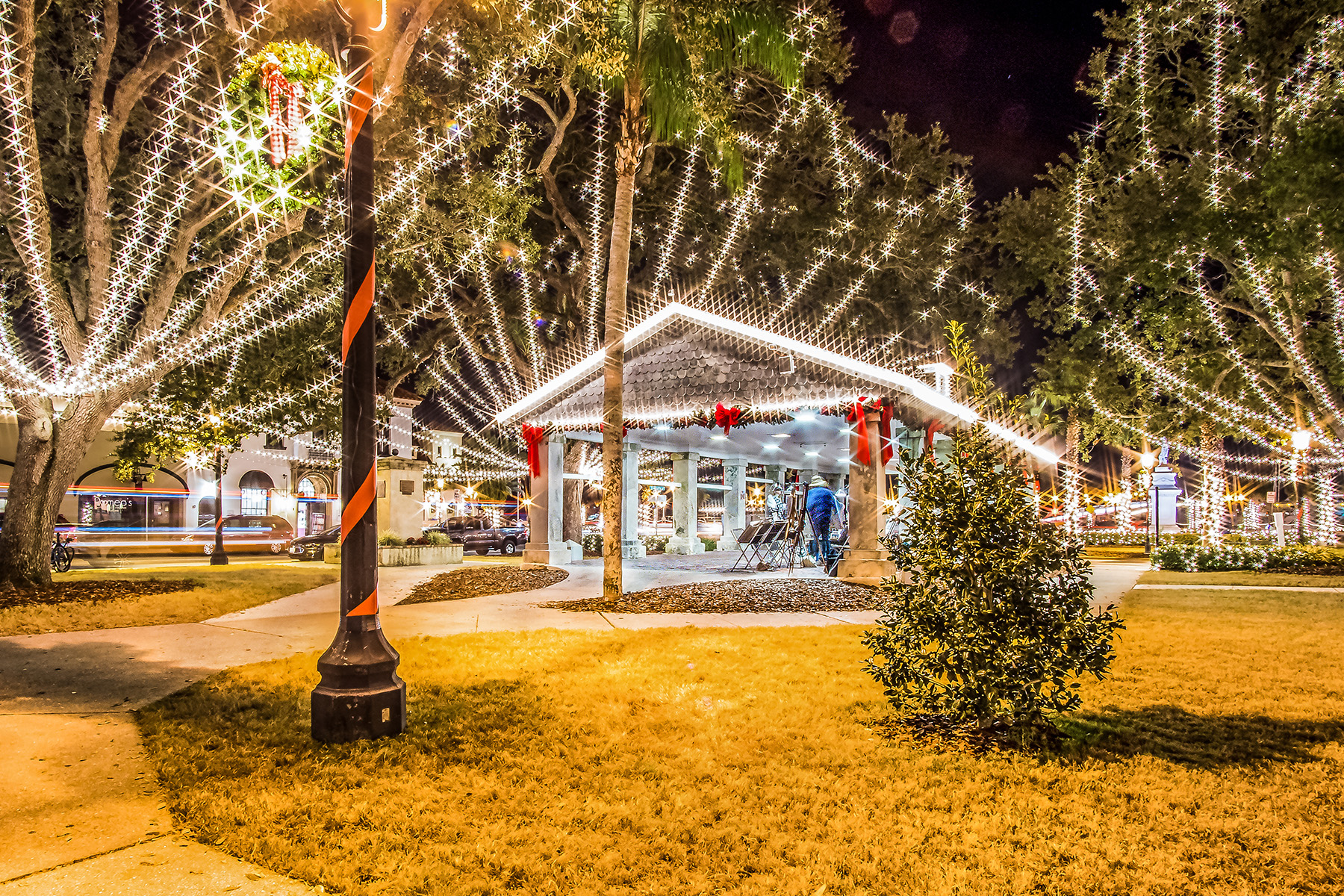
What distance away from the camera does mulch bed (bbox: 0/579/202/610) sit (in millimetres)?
9695

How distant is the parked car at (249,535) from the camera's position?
1107 inches

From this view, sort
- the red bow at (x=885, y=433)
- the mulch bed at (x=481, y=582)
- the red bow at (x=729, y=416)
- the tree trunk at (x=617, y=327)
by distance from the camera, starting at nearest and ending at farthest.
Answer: the tree trunk at (x=617, y=327) < the mulch bed at (x=481, y=582) < the red bow at (x=885, y=433) < the red bow at (x=729, y=416)

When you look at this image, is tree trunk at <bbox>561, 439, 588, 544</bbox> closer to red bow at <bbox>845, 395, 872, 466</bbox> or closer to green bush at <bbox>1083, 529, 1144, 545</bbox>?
red bow at <bbox>845, 395, 872, 466</bbox>

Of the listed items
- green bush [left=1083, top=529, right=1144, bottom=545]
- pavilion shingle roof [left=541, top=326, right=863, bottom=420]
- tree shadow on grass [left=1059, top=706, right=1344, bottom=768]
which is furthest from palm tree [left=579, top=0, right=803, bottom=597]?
green bush [left=1083, top=529, right=1144, bottom=545]

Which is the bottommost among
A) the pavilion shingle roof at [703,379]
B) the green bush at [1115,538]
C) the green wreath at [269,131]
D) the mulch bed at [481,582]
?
the green bush at [1115,538]

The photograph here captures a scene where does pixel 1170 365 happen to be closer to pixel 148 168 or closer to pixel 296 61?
pixel 296 61

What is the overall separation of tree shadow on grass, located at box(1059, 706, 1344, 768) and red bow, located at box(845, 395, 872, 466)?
7317 mm

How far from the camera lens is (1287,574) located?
15.8m

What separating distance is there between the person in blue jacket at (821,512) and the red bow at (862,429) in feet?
6.20

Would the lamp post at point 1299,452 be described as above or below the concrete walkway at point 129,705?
above

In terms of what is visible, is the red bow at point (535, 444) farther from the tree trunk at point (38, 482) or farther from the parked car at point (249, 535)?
the parked car at point (249, 535)

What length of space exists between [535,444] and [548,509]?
1.53 metres

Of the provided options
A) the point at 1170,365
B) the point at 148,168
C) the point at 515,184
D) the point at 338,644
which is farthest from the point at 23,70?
the point at 1170,365

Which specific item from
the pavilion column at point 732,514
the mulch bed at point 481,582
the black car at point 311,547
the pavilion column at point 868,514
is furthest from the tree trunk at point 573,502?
the black car at point 311,547
